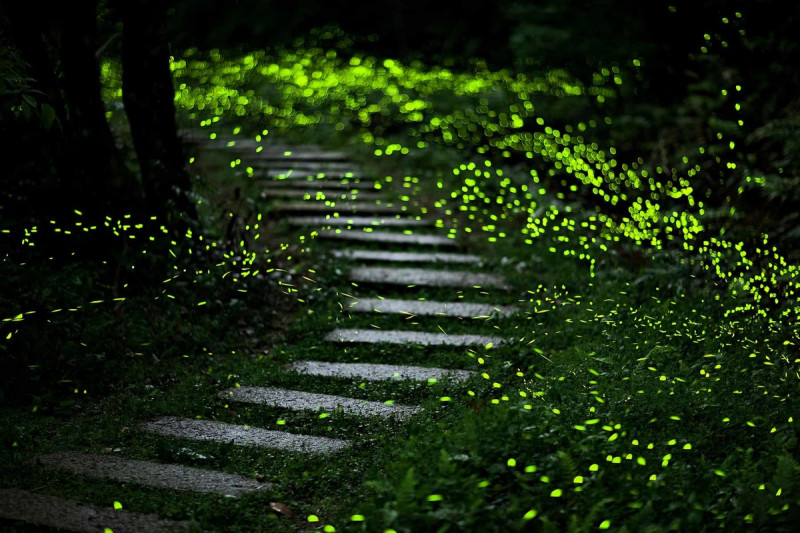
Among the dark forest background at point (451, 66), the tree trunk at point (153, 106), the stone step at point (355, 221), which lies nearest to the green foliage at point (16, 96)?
the dark forest background at point (451, 66)

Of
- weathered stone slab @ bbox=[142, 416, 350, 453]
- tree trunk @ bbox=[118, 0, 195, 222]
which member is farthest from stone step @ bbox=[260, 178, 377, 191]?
weathered stone slab @ bbox=[142, 416, 350, 453]

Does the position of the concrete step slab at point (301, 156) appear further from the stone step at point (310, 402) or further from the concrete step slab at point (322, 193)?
the stone step at point (310, 402)

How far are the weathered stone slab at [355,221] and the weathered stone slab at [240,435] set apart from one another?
10.1 feet

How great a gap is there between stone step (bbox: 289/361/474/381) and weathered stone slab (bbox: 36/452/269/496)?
3.98 ft

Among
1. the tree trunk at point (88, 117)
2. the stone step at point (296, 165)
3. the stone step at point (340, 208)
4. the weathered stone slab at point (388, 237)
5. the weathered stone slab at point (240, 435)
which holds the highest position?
the tree trunk at point (88, 117)

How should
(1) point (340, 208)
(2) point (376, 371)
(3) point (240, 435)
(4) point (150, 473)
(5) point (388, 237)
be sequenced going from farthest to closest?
(1) point (340, 208) → (5) point (388, 237) → (2) point (376, 371) → (3) point (240, 435) → (4) point (150, 473)

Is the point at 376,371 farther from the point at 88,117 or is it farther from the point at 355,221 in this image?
the point at 88,117

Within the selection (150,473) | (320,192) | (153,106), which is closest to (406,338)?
(150,473)

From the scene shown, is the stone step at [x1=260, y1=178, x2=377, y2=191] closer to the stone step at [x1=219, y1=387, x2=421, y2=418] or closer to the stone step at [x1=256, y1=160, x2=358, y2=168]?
the stone step at [x1=256, y1=160, x2=358, y2=168]

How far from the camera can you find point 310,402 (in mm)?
4184

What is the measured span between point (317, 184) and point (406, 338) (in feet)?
10.3

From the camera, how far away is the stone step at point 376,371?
443 cm

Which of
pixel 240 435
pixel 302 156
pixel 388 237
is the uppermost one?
pixel 302 156

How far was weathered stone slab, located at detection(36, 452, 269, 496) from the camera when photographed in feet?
10.9
